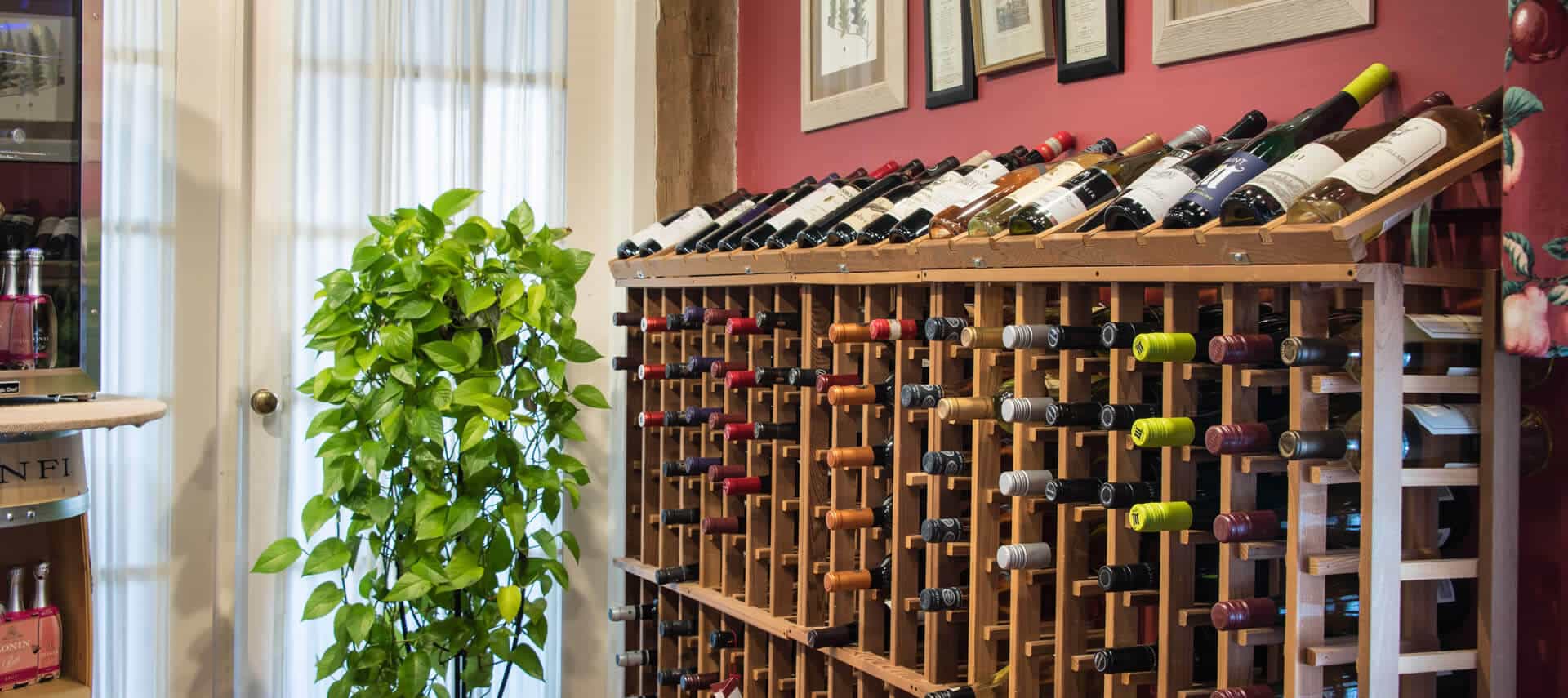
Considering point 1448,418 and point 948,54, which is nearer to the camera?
point 1448,418

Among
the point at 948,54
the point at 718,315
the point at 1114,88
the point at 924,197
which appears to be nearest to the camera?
the point at 924,197

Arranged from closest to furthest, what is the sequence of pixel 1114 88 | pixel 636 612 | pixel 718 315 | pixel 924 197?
pixel 924 197, pixel 1114 88, pixel 718 315, pixel 636 612

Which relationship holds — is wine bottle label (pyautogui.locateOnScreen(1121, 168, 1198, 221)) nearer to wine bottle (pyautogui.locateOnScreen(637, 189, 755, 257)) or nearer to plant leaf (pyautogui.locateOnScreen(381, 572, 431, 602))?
wine bottle (pyautogui.locateOnScreen(637, 189, 755, 257))

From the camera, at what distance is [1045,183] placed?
171 centimetres

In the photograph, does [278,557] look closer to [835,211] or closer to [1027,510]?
[835,211]

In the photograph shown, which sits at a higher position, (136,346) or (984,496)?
(136,346)

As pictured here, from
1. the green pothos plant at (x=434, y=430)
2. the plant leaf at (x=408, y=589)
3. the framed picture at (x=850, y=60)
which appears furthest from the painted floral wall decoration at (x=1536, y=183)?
the plant leaf at (x=408, y=589)

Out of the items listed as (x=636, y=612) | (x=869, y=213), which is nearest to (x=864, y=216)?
(x=869, y=213)

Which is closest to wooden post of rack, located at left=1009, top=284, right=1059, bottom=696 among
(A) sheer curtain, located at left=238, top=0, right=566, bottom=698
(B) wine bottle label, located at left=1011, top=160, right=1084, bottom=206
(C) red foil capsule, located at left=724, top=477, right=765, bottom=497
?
(B) wine bottle label, located at left=1011, top=160, right=1084, bottom=206

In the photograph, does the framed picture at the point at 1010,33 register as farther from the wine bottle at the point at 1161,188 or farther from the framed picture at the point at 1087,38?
the wine bottle at the point at 1161,188

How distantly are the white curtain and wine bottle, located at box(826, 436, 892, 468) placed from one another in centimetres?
170

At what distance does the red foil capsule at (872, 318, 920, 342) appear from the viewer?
184 cm

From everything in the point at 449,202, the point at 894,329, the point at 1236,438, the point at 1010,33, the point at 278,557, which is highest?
the point at 1010,33

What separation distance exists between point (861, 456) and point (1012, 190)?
0.43m
